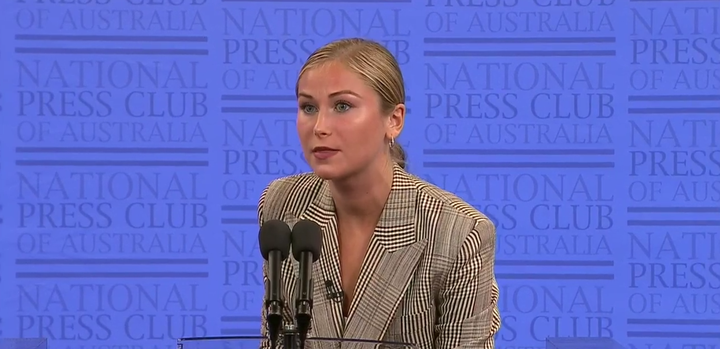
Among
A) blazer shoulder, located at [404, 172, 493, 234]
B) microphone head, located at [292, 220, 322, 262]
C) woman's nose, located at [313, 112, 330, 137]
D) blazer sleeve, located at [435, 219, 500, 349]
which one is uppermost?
woman's nose, located at [313, 112, 330, 137]

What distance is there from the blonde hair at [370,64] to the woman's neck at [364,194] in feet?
0.46

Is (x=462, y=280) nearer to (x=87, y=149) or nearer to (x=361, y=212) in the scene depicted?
(x=361, y=212)

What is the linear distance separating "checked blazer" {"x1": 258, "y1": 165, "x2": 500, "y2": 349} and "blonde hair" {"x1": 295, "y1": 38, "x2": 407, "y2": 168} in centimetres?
21

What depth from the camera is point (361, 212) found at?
2172 millimetres

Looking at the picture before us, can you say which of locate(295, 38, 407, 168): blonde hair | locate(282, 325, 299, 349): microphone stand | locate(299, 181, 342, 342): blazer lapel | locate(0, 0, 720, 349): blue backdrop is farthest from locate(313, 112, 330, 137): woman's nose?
locate(0, 0, 720, 349): blue backdrop

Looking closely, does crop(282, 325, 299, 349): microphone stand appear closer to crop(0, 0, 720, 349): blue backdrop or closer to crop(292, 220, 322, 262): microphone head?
crop(292, 220, 322, 262): microphone head

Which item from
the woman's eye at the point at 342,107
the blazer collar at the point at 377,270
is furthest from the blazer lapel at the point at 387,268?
the woman's eye at the point at 342,107

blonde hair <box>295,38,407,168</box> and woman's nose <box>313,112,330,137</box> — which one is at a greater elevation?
blonde hair <box>295,38,407,168</box>

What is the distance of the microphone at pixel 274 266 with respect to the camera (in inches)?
53.8

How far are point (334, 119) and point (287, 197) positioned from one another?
324 mm

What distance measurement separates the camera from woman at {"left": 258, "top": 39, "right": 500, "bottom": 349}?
6.51ft

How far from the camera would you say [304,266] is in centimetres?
141

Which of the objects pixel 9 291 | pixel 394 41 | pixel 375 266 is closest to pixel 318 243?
pixel 375 266

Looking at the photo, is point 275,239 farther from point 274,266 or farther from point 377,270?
point 377,270
